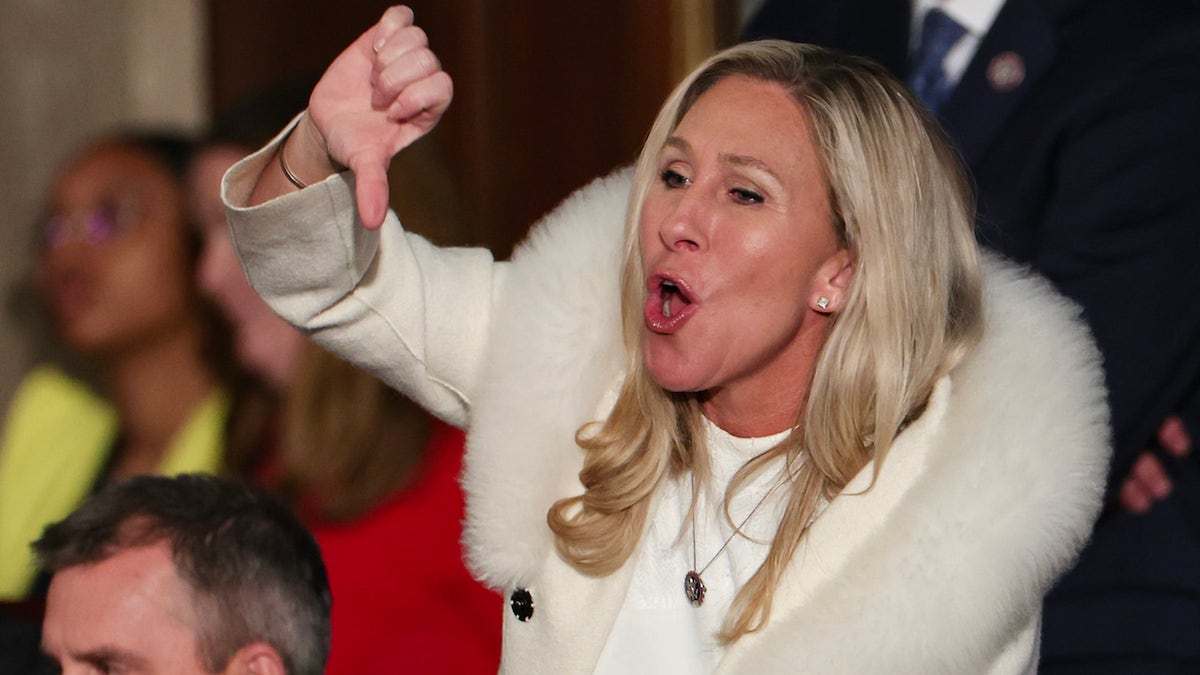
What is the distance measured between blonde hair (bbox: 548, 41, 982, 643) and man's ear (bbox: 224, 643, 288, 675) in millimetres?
369

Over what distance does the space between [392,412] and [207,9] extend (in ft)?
6.75

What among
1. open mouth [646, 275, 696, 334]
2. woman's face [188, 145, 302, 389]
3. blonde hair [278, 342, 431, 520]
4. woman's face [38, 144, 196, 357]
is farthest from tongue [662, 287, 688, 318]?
woman's face [38, 144, 196, 357]

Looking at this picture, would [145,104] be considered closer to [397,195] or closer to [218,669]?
[397,195]

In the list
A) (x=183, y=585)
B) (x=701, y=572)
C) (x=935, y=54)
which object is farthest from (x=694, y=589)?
(x=935, y=54)

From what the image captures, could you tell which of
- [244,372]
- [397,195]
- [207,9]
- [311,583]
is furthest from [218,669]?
[207,9]

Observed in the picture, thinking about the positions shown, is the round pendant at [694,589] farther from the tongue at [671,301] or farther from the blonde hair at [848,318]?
the tongue at [671,301]

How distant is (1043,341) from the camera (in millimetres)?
2137

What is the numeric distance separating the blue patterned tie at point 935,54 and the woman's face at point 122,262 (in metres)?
1.70

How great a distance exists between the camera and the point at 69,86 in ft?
15.8

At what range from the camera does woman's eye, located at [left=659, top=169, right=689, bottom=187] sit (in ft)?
7.03

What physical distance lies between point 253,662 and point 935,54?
4.84ft

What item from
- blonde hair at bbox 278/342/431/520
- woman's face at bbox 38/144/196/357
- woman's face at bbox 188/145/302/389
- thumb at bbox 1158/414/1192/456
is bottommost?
woman's face at bbox 38/144/196/357

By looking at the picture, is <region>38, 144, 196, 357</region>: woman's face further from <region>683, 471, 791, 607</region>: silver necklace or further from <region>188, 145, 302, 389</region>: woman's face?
<region>683, 471, 791, 607</region>: silver necklace

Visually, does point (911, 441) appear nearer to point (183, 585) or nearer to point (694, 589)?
point (694, 589)
